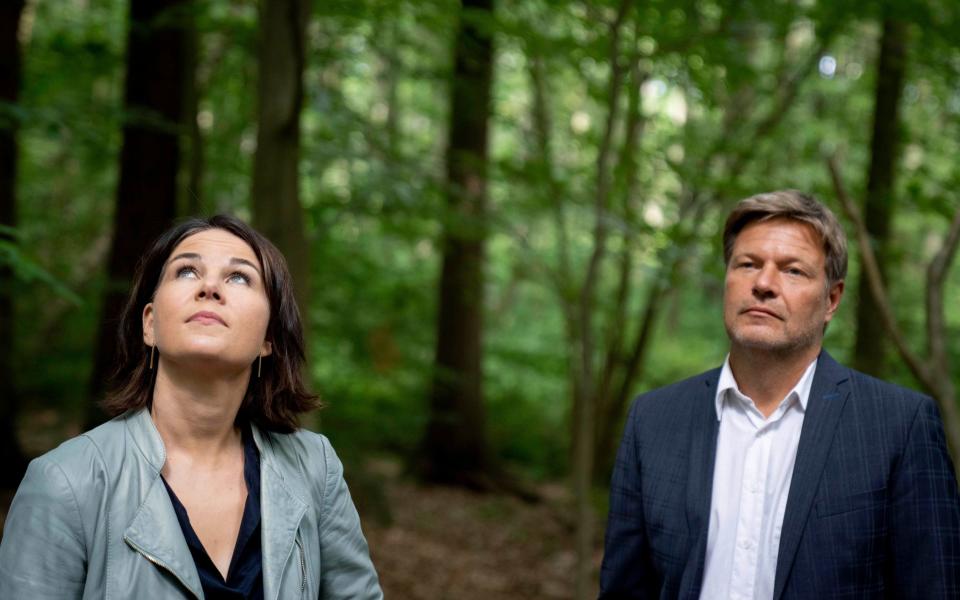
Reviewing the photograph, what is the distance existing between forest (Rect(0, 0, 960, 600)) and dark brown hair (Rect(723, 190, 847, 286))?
170 cm

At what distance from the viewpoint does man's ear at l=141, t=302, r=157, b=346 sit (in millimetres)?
2008

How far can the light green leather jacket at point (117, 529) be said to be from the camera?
5.55 ft

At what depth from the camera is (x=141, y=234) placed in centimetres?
712

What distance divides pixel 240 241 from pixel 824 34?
16.3ft

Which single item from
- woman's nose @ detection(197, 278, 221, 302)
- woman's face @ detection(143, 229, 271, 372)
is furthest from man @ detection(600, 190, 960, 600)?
woman's nose @ detection(197, 278, 221, 302)

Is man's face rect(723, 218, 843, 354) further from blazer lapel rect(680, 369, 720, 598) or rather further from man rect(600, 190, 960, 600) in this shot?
blazer lapel rect(680, 369, 720, 598)

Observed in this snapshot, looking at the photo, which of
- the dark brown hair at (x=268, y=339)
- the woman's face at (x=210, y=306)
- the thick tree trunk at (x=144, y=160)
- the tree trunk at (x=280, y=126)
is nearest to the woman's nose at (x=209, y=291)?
the woman's face at (x=210, y=306)

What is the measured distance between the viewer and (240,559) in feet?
6.16

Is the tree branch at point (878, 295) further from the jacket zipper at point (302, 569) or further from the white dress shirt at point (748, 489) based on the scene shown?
the jacket zipper at point (302, 569)

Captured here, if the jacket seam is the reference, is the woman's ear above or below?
above

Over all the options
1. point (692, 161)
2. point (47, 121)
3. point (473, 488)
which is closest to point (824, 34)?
point (692, 161)

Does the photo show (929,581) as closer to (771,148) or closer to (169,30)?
(169,30)

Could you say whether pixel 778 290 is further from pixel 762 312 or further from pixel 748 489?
pixel 748 489

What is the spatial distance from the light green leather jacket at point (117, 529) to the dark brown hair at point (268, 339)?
130mm
